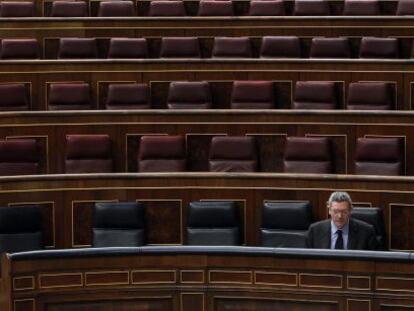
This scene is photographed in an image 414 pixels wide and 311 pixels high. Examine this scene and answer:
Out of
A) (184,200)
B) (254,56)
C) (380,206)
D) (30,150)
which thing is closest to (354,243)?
(380,206)

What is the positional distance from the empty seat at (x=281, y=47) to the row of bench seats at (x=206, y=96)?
0.27 m

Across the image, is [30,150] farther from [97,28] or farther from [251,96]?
[97,28]

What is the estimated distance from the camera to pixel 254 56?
2979mm

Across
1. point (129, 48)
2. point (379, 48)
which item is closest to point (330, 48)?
point (379, 48)

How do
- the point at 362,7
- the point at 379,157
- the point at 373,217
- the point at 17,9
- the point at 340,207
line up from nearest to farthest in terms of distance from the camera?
the point at 340,207 < the point at 373,217 < the point at 379,157 < the point at 362,7 < the point at 17,9

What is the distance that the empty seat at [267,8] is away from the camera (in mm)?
3145

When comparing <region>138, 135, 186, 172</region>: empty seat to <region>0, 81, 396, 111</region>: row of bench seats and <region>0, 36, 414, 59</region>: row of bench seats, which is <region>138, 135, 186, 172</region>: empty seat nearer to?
<region>0, 81, 396, 111</region>: row of bench seats

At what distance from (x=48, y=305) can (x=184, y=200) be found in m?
0.55

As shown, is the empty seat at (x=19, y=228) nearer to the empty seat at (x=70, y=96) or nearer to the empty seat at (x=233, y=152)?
the empty seat at (x=233, y=152)

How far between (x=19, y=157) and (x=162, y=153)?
327 millimetres

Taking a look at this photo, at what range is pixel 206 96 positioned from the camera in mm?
2645

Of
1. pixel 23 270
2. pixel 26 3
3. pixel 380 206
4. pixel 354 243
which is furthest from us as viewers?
pixel 26 3

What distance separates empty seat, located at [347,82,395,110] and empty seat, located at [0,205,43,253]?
910mm

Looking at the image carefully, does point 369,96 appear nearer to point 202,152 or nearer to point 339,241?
point 202,152
